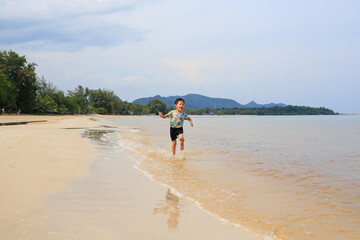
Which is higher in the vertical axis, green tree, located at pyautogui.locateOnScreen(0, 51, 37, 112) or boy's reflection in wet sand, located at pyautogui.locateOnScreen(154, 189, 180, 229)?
green tree, located at pyautogui.locateOnScreen(0, 51, 37, 112)

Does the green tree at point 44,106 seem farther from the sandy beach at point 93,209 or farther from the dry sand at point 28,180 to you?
the sandy beach at point 93,209

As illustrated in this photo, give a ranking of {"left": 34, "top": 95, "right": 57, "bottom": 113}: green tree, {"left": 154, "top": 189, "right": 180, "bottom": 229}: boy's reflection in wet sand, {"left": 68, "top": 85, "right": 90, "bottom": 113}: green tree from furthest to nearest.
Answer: {"left": 68, "top": 85, "right": 90, "bottom": 113}: green tree, {"left": 34, "top": 95, "right": 57, "bottom": 113}: green tree, {"left": 154, "top": 189, "right": 180, "bottom": 229}: boy's reflection in wet sand

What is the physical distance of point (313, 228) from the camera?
141 inches

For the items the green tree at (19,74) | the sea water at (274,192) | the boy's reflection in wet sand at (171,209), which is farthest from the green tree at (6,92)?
the boy's reflection in wet sand at (171,209)

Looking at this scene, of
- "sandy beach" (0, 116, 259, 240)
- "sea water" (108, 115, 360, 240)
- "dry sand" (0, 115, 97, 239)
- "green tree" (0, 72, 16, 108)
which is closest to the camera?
"sandy beach" (0, 116, 259, 240)

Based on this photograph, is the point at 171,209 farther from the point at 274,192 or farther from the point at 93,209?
the point at 274,192

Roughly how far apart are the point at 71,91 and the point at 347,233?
157m

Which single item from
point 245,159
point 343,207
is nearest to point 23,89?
point 245,159

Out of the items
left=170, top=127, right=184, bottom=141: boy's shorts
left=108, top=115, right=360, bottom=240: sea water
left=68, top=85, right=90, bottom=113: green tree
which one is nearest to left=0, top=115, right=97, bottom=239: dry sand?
left=108, top=115, right=360, bottom=240: sea water

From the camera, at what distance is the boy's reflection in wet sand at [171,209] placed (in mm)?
3497

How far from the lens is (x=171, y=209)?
4.07m

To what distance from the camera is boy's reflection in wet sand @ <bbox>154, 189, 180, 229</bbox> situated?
3497 millimetres

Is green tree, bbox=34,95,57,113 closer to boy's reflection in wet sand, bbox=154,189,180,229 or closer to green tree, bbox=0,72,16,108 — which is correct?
green tree, bbox=0,72,16,108

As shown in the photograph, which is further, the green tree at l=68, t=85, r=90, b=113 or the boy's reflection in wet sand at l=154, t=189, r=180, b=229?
the green tree at l=68, t=85, r=90, b=113
